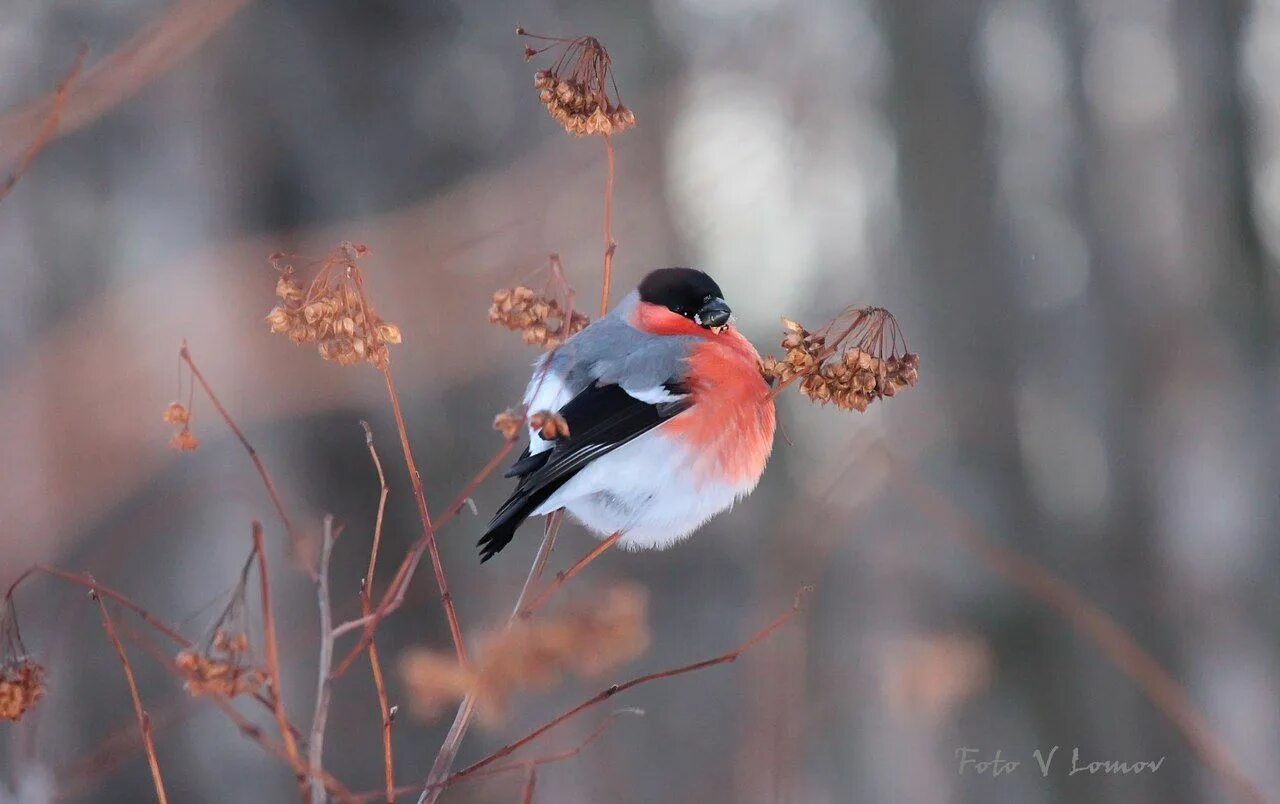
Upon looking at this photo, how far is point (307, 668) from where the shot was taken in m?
1.55

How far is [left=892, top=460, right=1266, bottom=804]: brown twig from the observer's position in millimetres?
1149

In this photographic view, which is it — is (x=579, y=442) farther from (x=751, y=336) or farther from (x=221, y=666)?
(x=751, y=336)

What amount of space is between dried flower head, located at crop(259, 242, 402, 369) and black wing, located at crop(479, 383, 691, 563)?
157mm

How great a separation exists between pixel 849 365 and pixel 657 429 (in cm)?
28

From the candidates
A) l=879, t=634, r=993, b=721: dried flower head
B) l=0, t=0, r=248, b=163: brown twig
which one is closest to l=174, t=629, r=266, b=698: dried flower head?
l=879, t=634, r=993, b=721: dried flower head

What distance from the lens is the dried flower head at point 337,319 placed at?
1.91 feet

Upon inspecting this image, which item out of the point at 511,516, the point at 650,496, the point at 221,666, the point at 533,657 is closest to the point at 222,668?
the point at 221,666

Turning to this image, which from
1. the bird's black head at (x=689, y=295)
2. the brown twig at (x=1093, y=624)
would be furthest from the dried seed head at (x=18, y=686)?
the brown twig at (x=1093, y=624)

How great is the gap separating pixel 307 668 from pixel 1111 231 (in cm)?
138

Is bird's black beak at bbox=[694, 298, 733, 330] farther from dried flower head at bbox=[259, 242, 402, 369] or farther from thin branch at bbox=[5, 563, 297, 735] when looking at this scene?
thin branch at bbox=[5, 563, 297, 735]

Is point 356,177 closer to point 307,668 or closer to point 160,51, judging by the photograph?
point 160,51

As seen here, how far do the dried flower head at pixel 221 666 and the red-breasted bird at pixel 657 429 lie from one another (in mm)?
334

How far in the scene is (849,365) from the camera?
0.62 meters

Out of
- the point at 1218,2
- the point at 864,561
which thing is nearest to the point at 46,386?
the point at 864,561
